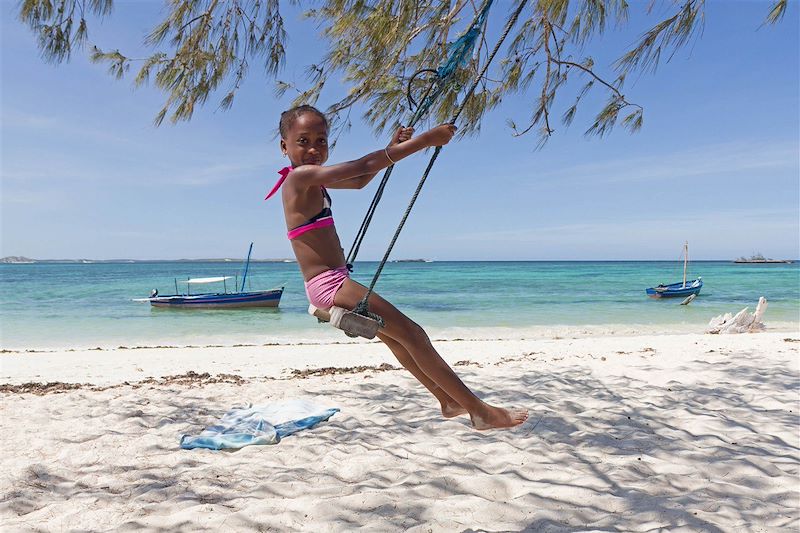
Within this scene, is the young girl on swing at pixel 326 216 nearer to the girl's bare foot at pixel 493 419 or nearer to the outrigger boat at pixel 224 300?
the girl's bare foot at pixel 493 419

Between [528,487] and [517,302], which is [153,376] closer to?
[528,487]

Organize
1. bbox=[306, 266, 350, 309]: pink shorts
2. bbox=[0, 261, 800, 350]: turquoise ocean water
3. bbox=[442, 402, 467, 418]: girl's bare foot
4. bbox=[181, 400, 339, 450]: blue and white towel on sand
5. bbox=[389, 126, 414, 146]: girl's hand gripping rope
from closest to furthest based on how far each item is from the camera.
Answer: bbox=[306, 266, 350, 309]: pink shorts → bbox=[389, 126, 414, 146]: girl's hand gripping rope → bbox=[442, 402, 467, 418]: girl's bare foot → bbox=[181, 400, 339, 450]: blue and white towel on sand → bbox=[0, 261, 800, 350]: turquoise ocean water

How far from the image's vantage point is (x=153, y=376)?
7.08 m

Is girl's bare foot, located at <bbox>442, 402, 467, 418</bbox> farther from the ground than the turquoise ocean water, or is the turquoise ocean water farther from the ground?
girl's bare foot, located at <bbox>442, 402, 467, 418</bbox>

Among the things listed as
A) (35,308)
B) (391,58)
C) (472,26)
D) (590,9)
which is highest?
(590,9)

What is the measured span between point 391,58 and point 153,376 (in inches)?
213

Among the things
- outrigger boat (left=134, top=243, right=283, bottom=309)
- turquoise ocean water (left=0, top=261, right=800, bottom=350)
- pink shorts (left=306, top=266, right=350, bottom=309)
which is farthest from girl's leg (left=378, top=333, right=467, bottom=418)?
outrigger boat (left=134, top=243, right=283, bottom=309)

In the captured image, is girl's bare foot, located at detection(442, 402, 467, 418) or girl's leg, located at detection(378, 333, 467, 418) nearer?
girl's leg, located at detection(378, 333, 467, 418)

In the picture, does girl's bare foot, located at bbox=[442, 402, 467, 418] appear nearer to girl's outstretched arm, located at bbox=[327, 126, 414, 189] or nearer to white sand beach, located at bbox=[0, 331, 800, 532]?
white sand beach, located at bbox=[0, 331, 800, 532]

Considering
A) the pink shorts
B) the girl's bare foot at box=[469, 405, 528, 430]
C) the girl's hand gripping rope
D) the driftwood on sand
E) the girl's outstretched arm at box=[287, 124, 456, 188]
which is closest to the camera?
the girl's outstretched arm at box=[287, 124, 456, 188]

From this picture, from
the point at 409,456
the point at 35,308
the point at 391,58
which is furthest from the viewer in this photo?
the point at 35,308

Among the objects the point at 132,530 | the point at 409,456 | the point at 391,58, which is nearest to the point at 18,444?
the point at 132,530

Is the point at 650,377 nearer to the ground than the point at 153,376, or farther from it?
farther from it

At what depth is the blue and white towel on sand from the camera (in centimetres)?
363
